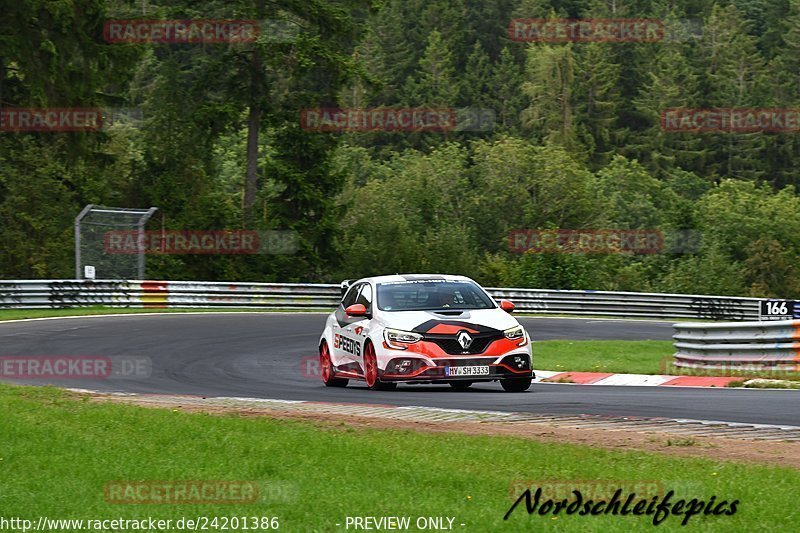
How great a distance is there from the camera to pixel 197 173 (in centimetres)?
5200

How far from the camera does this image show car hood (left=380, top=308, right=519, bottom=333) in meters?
15.7

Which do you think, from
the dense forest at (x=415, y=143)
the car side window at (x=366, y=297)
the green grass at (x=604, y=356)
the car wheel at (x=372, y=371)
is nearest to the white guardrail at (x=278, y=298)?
the dense forest at (x=415, y=143)

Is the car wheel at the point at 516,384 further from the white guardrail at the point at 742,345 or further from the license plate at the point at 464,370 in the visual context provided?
the white guardrail at the point at 742,345

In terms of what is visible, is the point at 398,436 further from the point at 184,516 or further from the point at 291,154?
the point at 291,154

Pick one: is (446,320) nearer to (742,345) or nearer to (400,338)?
(400,338)

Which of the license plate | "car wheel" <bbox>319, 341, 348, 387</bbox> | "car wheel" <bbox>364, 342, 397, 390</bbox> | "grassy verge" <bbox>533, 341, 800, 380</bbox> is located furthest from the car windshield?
"grassy verge" <bbox>533, 341, 800, 380</bbox>

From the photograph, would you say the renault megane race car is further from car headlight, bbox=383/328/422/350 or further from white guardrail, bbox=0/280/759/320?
white guardrail, bbox=0/280/759/320

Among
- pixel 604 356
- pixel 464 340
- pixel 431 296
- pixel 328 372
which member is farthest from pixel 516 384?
pixel 604 356

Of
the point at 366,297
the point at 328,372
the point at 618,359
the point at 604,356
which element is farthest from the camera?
the point at 604,356

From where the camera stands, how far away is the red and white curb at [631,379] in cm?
1803

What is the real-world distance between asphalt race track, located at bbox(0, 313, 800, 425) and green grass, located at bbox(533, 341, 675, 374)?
2183mm

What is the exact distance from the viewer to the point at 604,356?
83.4ft

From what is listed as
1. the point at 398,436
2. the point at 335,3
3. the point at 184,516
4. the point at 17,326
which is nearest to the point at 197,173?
the point at 335,3

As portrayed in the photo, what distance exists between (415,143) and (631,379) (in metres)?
84.4
